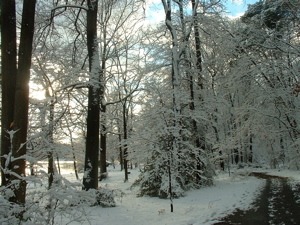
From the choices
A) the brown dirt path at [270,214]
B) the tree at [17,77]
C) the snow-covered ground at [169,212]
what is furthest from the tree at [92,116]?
the brown dirt path at [270,214]

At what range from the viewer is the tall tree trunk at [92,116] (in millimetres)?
8023

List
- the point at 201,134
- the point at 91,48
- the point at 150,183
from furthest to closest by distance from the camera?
the point at 201,134
the point at 150,183
the point at 91,48

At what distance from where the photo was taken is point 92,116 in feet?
27.3

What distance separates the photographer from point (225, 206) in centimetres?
790

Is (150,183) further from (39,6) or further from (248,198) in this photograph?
(39,6)

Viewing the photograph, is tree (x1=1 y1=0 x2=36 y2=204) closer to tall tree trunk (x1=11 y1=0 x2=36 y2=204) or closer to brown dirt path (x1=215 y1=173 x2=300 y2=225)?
tall tree trunk (x1=11 y1=0 x2=36 y2=204)

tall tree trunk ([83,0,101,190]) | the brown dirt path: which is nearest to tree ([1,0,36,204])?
tall tree trunk ([83,0,101,190])

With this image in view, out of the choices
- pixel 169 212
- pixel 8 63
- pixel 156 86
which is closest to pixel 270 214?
pixel 169 212

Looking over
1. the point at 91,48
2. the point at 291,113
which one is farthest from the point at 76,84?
the point at 291,113

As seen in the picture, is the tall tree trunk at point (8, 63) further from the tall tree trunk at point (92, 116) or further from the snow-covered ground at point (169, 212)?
the tall tree trunk at point (92, 116)

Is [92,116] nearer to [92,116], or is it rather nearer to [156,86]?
[92,116]

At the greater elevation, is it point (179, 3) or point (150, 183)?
point (179, 3)

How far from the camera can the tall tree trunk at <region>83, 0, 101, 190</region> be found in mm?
8023

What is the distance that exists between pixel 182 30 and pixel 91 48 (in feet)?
23.3
